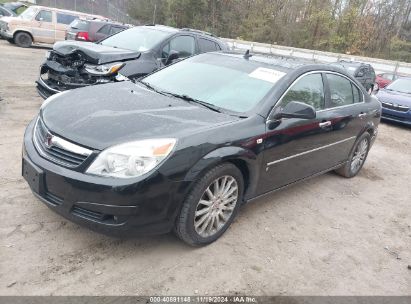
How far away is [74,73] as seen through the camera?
21.7ft

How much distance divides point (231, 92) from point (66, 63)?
384 cm

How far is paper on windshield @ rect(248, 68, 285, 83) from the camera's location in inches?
163

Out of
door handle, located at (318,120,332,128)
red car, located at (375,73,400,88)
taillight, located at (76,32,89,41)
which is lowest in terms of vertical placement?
red car, located at (375,73,400,88)

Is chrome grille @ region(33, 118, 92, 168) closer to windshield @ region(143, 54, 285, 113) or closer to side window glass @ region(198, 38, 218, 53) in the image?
windshield @ region(143, 54, 285, 113)

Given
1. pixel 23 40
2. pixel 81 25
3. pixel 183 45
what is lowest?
pixel 23 40

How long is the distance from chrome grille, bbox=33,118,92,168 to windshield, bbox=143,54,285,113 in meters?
1.41

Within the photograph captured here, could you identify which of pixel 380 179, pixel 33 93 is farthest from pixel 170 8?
pixel 380 179

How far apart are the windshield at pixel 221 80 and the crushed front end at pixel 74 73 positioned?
2257 mm

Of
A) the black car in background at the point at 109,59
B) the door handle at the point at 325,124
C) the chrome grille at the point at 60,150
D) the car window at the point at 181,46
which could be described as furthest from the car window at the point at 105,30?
the chrome grille at the point at 60,150

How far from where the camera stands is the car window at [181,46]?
7976 millimetres

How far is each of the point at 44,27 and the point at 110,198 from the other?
1674 centimetres

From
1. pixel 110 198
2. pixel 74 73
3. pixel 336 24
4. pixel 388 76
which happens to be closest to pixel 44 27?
pixel 74 73

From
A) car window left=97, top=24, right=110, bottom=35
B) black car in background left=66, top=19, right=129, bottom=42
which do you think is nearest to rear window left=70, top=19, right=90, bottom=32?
black car in background left=66, top=19, right=129, bottom=42

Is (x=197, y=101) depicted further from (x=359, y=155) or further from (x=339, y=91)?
(x=359, y=155)
